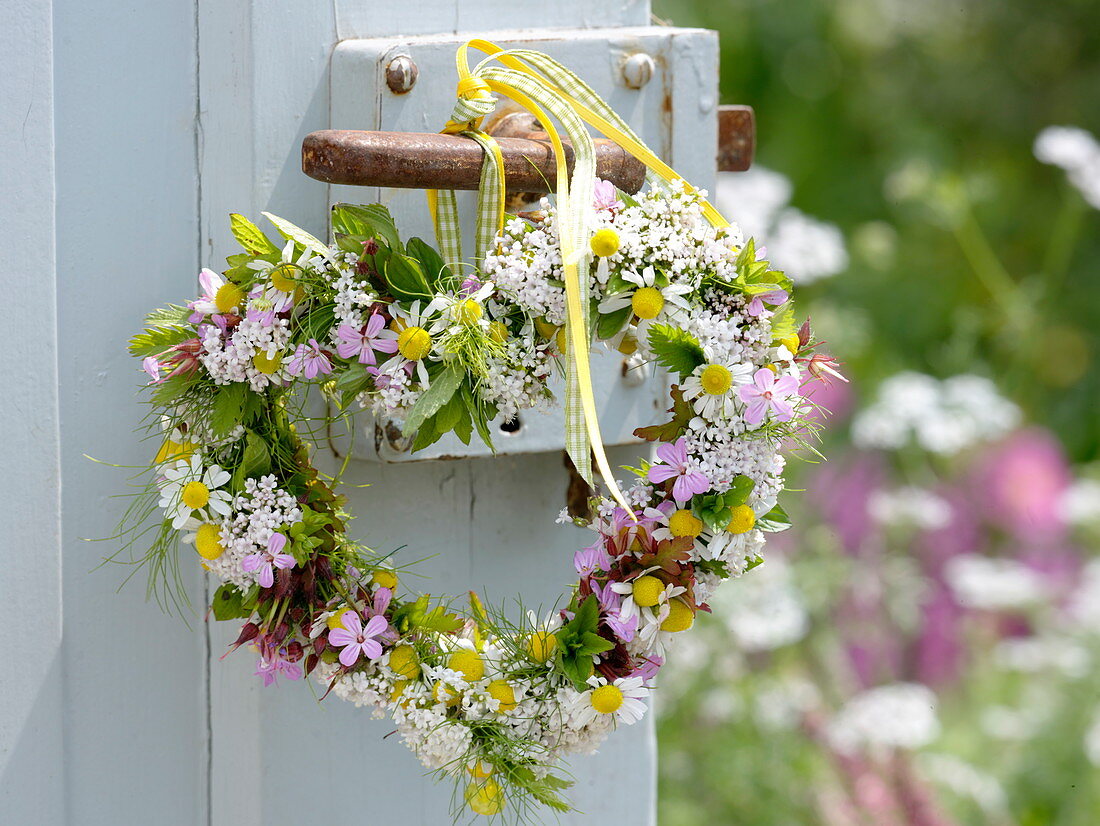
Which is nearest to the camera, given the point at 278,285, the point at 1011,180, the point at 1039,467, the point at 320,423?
the point at 278,285

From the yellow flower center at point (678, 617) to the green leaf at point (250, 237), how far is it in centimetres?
28

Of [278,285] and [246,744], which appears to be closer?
[278,285]

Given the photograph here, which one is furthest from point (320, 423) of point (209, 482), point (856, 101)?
point (856, 101)

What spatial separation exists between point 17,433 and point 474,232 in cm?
28

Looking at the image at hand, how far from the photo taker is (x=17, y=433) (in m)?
0.68

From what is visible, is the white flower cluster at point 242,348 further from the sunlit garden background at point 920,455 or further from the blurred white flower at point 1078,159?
the blurred white flower at point 1078,159

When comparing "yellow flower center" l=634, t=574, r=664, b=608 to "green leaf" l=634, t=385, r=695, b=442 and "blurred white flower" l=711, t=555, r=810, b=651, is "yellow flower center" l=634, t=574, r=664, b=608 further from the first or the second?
"blurred white flower" l=711, t=555, r=810, b=651

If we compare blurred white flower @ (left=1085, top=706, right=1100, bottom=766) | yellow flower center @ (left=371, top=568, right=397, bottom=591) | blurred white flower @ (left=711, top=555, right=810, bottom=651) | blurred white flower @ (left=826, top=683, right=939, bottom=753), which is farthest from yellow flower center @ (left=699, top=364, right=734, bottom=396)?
blurred white flower @ (left=1085, top=706, right=1100, bottom=766)

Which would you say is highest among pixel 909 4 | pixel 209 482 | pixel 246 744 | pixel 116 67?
pixel 909 4

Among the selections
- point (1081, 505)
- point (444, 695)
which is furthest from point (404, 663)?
point (1081, 505)

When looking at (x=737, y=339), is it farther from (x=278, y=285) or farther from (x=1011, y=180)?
(x=1011, y=180)

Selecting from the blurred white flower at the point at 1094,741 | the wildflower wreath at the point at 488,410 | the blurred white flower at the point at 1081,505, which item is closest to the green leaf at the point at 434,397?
the wildflower wreath at the point at 488,410

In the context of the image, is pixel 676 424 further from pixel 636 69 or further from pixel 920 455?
pixel 920 455

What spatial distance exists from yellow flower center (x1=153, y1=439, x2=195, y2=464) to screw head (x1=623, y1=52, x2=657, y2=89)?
1.20 ft
